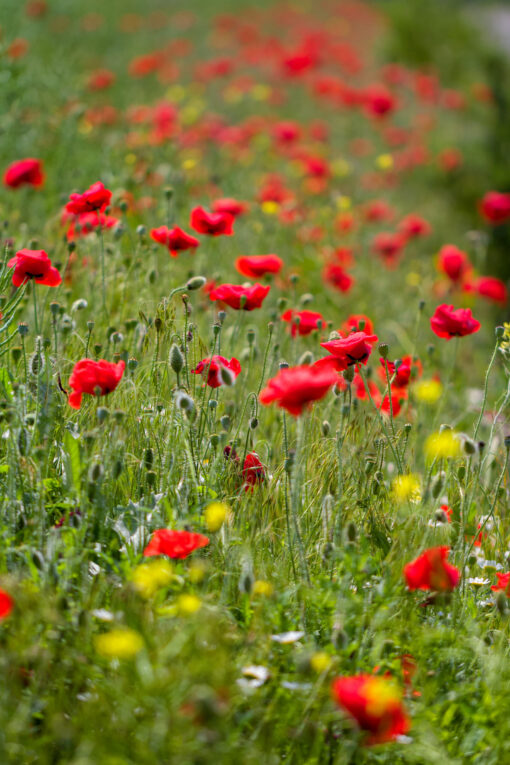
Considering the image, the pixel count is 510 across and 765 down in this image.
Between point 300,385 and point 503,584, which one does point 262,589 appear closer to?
point 300,385

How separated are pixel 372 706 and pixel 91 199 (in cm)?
160

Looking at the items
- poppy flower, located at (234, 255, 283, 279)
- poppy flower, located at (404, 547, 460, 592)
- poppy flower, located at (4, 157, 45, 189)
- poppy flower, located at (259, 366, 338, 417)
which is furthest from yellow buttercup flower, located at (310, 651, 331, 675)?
poppy flower, located at (4, 157, 45, 189)

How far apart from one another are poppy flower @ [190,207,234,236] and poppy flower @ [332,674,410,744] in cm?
171

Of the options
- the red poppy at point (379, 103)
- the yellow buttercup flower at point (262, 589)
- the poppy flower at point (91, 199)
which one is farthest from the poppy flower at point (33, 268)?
the red poppy at point (379, 103)

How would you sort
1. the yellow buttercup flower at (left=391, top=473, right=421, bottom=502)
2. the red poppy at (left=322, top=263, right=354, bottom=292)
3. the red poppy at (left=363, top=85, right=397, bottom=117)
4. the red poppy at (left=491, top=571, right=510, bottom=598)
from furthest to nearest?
the red poppy at (left=363, top=85, right=397, bottom=117) < the red poppy at (left=322, top=263, right=354, bottom=292) < the yellow buttercup flower at (left=391, top=473, right=421, bottom=502) < the red poppy at (left=491, top=571, right=510, bottom=598)

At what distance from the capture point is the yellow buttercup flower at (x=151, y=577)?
4.67 feet

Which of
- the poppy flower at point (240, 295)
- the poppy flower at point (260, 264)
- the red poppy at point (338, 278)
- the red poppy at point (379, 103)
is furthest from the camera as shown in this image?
the red poppy at point (379, 103)

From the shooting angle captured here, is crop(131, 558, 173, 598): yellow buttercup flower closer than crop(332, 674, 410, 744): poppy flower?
No

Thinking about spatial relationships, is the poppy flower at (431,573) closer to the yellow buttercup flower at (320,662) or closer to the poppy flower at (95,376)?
the yellow buttercup flower at (320,662)

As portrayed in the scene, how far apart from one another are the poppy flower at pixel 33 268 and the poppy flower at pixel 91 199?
0.94 feet

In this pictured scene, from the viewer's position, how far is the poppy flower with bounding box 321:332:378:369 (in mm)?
1856

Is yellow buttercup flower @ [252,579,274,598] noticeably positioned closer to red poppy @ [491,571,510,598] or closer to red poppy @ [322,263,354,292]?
red poppy @ [491,571,510,598]

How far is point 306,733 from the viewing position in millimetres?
1383

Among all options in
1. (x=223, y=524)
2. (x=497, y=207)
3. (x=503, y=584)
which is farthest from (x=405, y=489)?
(x=497, y=207)
